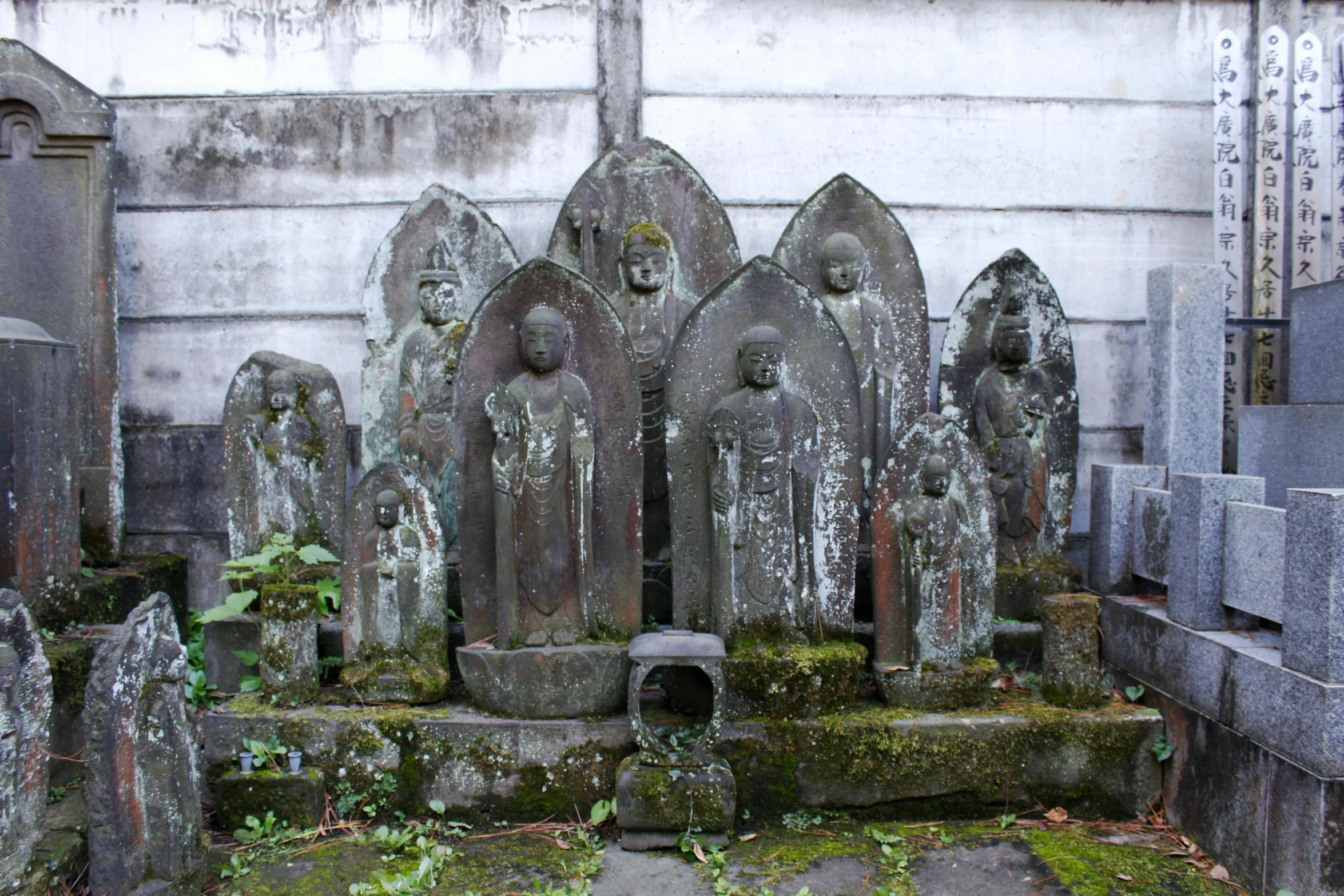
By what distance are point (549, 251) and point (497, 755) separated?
3.12 metres

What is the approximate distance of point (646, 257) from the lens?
203 inches

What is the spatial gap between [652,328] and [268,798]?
315cm

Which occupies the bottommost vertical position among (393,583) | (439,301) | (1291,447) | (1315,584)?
(393,583)

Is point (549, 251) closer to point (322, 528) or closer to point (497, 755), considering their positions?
point (322, 528)

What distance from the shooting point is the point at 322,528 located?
4.98 metres

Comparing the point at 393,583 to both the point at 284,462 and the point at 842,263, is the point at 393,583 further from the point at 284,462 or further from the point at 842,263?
the point at 842,263

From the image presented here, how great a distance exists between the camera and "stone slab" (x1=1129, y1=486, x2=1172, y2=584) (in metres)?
4.39

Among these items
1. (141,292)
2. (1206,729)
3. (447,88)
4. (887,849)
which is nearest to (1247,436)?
(1206,729)

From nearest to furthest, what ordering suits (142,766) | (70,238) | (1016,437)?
(142,766)
(1016,437)
(70,238)

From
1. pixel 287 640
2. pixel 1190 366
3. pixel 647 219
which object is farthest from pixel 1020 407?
pixel 287 640

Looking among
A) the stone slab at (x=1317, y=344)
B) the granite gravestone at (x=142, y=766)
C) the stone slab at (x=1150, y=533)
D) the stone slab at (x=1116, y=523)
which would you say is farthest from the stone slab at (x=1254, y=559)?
the granite gravestone at (x=142, y=766)

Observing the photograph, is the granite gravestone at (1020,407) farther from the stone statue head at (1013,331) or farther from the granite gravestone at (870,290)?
the granite gravestone at (870,290)

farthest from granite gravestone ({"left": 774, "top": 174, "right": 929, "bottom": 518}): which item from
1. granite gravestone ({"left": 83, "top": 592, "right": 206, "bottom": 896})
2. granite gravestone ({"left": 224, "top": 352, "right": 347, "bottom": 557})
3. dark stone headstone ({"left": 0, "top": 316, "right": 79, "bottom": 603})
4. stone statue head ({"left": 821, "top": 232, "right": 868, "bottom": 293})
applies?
dark stone headstone ({"left": 0, "top": 316, "right": 79, "bottom": 603})

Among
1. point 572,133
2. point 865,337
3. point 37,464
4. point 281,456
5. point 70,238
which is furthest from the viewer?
point 572,133
